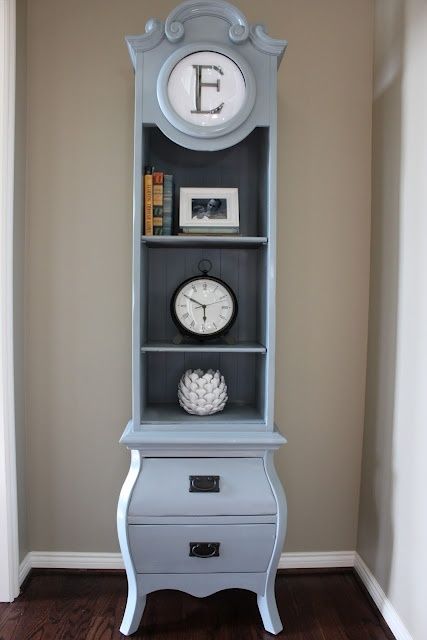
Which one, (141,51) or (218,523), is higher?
(141,51)

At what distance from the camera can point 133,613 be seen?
1.78 m

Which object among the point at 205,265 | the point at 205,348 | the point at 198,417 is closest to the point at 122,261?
the point at 205,265

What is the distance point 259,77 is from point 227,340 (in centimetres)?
94

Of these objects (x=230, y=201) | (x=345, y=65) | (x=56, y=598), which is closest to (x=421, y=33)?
(x=345, y=65)

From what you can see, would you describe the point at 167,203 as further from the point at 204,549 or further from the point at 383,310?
the point at 204,549

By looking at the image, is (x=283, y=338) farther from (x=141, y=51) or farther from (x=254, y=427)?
(x=141, y=51)

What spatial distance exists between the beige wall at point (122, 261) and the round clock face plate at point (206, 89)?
43 centimetres

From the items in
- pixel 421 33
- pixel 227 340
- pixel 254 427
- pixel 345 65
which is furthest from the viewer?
pixel 345 65

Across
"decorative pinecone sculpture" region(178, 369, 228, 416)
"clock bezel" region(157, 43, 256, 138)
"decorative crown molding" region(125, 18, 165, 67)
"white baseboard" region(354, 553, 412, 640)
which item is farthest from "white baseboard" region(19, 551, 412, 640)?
"decorative crown molding" region(125, 18, 165, 67)

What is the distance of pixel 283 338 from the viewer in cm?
217

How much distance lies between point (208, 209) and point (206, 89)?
0.40 m

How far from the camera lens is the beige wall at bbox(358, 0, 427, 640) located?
1675mm

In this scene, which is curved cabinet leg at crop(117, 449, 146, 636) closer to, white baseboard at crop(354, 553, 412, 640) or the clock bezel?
white baseboard at crop(354, 553, 412, 640)

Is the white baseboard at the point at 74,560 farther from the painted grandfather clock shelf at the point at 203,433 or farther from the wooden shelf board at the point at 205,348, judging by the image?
the wooden shelf board at the point at 205,348
